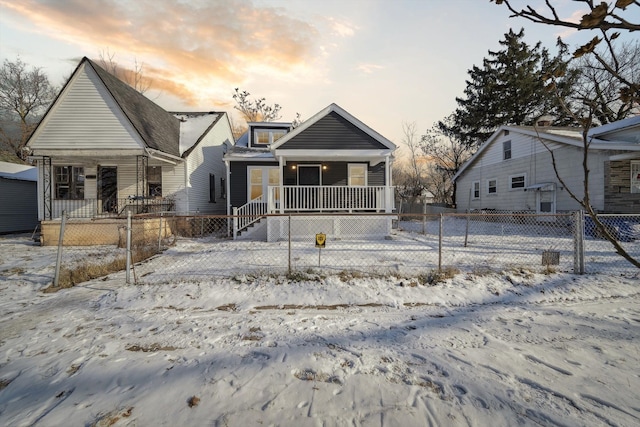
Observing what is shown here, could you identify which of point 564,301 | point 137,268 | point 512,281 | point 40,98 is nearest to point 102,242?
point 137,268

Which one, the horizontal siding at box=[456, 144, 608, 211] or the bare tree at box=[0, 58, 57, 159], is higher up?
the bare tree at box=[0, 58, 57, 159]

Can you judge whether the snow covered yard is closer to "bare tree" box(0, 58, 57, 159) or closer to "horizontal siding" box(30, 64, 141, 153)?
"horizontal siding" box(30, 64, 141, 153)

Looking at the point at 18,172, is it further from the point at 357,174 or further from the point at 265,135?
the point at 357,174

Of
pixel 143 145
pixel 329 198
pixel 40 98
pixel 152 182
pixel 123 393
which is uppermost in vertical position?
pixel 40 98

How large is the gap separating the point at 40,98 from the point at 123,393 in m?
38.5

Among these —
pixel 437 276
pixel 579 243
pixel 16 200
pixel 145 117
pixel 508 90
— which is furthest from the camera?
pixel 508 90

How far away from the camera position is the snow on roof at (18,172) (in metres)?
17.0

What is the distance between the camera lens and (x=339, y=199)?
12.3m

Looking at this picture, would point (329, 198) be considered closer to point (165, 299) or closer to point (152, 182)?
point (165, 299)

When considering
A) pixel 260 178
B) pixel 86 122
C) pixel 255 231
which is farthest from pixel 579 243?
pixel 86 122

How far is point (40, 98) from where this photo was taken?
2880cm

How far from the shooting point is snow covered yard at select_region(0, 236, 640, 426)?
2756mm

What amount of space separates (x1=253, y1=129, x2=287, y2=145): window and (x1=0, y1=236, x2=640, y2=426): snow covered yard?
13.1 meters

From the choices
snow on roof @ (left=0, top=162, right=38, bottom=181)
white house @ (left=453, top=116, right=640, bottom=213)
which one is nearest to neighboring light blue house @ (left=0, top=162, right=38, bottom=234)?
snow on roof @ (left=0, top=162, right=38, bottom=181)
